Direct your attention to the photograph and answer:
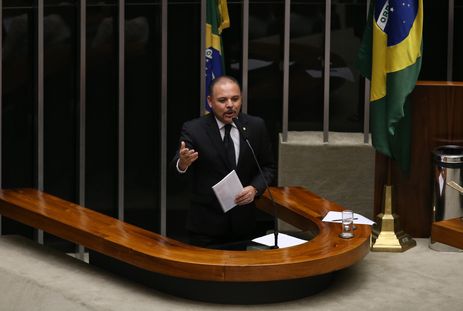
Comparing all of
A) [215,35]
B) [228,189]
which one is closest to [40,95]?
[215,35]

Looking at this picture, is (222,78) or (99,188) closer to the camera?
(222,78)

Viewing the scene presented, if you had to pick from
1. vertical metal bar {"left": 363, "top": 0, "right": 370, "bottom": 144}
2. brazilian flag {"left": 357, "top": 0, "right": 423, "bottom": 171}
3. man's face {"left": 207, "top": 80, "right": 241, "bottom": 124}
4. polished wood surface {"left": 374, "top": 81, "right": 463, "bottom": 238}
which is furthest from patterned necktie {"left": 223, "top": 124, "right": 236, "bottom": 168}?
→ vertical metal bar {"left": 363, "top": 0, "right": 370, "bottom": 144}

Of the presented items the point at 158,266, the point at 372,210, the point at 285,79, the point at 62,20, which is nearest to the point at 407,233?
the point at 372,210

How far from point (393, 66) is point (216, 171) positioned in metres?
1.36

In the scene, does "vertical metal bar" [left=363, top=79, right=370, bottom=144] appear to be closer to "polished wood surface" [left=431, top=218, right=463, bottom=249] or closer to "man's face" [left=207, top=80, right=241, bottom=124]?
"man's face" [left=207, top=80, right=241, bottom=124]

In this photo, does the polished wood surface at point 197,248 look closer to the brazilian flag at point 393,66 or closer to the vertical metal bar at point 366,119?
the brazilian flag at point 393,66

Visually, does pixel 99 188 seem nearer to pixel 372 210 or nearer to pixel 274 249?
pixel 372 210

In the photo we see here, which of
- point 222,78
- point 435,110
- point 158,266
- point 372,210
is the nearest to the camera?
point 158,266

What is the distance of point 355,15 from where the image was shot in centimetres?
825

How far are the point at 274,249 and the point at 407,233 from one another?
1517 mm

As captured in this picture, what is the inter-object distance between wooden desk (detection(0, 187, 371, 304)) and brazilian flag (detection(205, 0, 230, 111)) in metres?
1.33

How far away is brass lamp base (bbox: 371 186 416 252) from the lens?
7.04m

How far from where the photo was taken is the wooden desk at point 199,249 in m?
5.80

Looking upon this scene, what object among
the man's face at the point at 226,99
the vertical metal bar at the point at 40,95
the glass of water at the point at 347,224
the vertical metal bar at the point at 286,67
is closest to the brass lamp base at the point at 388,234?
the glass of water at the point at 347,224
